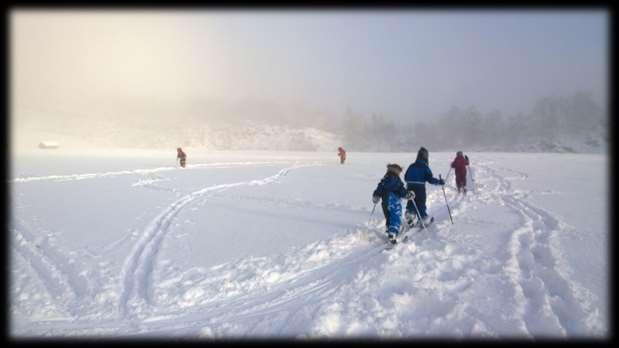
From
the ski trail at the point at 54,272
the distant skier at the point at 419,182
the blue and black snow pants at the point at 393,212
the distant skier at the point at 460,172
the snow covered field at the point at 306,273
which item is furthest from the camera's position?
the distant skier at the point at 460,172

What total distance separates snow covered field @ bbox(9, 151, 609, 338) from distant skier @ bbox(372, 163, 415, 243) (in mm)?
487

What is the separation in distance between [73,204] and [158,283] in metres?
8.73

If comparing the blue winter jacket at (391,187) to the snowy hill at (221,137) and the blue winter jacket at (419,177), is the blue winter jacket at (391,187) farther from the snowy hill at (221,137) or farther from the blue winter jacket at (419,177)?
the snowy hill at (221,137)

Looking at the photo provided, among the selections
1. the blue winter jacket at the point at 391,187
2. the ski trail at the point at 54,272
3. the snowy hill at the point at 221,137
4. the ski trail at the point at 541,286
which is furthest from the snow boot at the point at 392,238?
the snowy hill at the point at 221,137

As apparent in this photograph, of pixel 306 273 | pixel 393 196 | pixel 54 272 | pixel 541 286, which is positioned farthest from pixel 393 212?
pixel 54 272

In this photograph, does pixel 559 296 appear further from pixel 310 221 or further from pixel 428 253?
pixel 310 221

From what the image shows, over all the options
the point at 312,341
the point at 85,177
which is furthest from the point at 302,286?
the point at 85,177

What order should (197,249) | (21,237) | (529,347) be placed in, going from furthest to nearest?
1. (21,237)
2. (197,249)
3. (529,347)

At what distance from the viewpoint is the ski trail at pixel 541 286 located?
12.2 ft

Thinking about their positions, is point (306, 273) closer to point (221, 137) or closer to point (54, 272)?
point (54, 272)

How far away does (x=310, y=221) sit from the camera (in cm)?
912

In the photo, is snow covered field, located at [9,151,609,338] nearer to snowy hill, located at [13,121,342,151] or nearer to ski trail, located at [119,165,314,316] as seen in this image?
ski trail, located at [119,165,314,316]

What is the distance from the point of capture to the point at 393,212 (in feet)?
22.3

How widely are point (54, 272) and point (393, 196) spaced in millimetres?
6845
